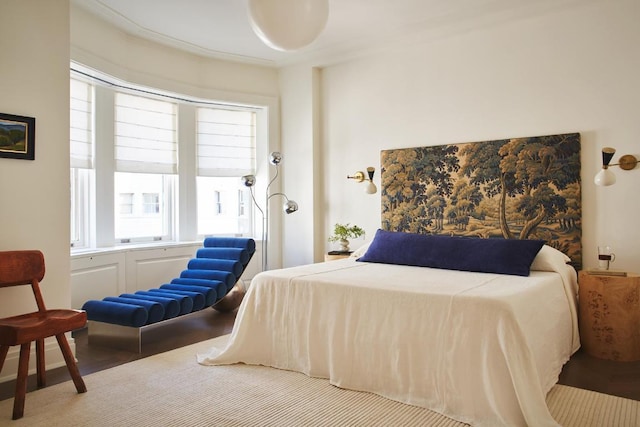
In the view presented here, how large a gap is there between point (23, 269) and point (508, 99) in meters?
4.13

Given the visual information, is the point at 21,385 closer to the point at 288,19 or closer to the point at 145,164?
the point at 288,19

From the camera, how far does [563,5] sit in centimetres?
413

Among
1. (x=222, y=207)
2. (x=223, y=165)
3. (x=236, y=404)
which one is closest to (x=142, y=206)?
(x=222, y=207)

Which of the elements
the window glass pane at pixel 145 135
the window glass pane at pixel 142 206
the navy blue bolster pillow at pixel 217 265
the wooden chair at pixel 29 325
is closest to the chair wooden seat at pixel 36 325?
the wooden chair at pixel 29 325

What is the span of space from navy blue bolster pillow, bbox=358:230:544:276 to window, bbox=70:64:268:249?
239 cm

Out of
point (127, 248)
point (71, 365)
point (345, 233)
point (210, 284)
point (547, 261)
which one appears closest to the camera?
point (71, 365)

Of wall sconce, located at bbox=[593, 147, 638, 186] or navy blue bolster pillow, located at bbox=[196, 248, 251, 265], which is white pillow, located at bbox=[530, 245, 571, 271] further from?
navy blue bolster pillow, located at bbox=[196, 248, 251, 265]

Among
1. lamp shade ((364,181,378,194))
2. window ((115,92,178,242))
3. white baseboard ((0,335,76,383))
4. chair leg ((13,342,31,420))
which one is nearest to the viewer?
chair leg ((13,342,31,420))

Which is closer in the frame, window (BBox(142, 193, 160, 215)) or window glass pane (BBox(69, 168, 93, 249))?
window glass pane (BBox(69, 168, 93, 249))

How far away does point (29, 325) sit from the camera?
2707mm

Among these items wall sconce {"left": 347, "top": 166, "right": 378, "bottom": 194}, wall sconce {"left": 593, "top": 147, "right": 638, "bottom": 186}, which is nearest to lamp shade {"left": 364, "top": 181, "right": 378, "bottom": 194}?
wall sconce {"left": 347, "top": 166, "right": 378, "bottom": 194}

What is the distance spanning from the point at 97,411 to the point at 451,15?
14.0 ft

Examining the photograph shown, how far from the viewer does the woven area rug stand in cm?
257

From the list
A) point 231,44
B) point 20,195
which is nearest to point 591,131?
point 231,44
